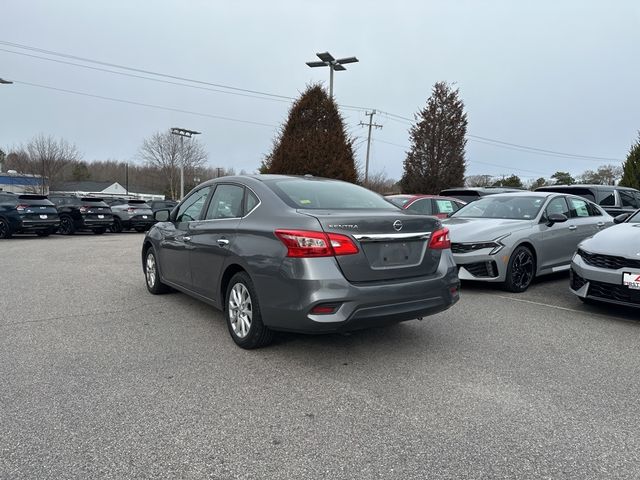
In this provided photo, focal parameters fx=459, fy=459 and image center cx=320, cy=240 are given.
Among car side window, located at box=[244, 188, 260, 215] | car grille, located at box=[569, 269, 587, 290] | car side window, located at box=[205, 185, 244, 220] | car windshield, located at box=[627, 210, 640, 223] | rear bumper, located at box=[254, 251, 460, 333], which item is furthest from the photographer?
car windshield, located at box=[627, 210, 640, 223]

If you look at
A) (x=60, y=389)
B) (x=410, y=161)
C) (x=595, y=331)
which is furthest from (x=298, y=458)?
(x=410, y=161)

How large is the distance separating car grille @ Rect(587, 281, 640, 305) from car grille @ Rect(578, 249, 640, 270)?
209 mm

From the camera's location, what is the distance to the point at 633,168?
23.8 metres

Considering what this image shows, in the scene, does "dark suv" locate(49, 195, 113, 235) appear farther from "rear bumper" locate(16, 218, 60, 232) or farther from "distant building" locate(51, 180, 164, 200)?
"distant building" locate(51, 180, 164, 200)

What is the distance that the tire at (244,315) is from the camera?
3.88 meters

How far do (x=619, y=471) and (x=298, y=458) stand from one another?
1.66m

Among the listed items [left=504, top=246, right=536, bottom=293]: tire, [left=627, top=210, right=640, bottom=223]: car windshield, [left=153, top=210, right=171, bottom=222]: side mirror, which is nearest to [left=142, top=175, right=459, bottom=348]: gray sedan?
[left=153, top=210, right=171, bottom=222]: side mirror

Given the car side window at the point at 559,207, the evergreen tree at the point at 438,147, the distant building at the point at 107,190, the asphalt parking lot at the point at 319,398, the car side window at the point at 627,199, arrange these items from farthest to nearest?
the distant building at the point at 107,190 < the evergreen tree at the point at 438,147 < the car side window at the point at 627,199 < the car side window at the point at 559,207 < the asphalt parking lot at the point at 319,398

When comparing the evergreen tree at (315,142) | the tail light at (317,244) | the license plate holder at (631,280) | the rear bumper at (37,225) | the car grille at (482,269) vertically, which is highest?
the evergreen tree at (315,142)

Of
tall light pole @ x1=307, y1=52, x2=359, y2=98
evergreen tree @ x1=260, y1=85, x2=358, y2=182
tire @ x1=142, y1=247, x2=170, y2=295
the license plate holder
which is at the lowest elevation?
tire @ x1=142, y1=247, x2=170, y2=295

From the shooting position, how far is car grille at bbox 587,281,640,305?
491 centimetres

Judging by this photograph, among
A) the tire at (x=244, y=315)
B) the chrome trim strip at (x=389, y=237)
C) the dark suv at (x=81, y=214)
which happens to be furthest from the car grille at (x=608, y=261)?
the dark suv at (x=81, y=214)

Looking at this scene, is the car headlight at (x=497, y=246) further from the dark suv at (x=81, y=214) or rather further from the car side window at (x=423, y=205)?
the dark suv at (x=81, y=214)

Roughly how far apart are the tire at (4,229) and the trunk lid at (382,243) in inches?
593
